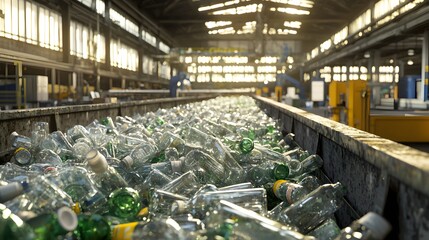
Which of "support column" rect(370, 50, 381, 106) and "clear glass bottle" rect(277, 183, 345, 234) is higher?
"support column" rect(370, 50, 381, 106)

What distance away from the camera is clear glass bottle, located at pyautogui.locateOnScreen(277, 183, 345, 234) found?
6.69 feet

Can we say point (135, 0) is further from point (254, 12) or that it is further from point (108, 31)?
point (254, 12)

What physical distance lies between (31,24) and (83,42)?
220 inches

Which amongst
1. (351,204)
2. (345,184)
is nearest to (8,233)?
(351,204)

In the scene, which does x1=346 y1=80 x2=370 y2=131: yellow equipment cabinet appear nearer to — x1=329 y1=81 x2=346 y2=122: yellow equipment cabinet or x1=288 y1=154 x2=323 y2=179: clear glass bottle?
x1=329 y1=81 x2=346 y2=122: yellow equipment cabinet

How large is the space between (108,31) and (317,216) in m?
24.4

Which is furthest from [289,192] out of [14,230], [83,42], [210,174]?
[83,42]

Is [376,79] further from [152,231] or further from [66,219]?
[66,219]

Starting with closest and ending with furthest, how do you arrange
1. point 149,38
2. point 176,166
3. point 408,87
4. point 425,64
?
point 176,166
point 425,64
point 408,87
point 149,38

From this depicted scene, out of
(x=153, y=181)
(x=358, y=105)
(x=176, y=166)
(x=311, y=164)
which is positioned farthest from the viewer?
(x=358, y=105)

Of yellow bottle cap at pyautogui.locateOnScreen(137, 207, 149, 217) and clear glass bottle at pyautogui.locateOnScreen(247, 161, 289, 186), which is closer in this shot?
yellow bottle cap at pyautogui.locateOnScreen(137, 207, 149, 217)

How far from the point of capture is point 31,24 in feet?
57.3

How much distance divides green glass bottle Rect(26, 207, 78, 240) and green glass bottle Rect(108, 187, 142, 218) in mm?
558

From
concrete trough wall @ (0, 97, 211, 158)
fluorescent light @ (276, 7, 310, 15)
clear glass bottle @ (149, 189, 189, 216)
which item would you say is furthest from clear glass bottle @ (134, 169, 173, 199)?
fluorescent light @ (276, 7, 310, 15)
